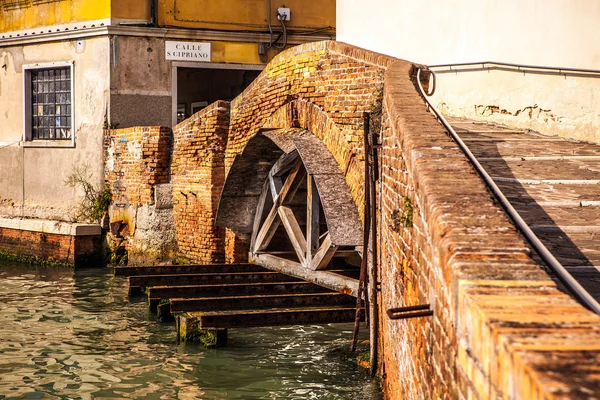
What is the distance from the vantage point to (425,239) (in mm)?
3943

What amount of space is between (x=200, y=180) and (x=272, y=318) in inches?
168

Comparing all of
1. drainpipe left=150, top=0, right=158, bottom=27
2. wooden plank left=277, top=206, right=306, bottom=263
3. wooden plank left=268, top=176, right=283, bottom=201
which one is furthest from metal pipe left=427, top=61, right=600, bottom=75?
drainpipe left=150, top=0, right=158, bottom=27

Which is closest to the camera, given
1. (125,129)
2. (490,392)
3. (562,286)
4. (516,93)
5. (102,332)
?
(490,392)

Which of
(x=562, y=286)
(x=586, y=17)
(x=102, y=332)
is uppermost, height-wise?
(x=586, y=17)

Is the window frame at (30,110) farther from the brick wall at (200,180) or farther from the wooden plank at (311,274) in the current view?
the wooden plank at (311,274)

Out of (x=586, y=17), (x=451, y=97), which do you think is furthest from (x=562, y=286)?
(x=451, y=97)

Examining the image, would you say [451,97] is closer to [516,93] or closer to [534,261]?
[516,93]

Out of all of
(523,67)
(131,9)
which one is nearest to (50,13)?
(131,9)

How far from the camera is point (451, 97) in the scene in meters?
9.53

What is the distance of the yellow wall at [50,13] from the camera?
568 inches

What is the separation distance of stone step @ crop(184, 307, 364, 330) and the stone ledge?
19.5 feet

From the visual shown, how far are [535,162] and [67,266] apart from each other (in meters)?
9.54

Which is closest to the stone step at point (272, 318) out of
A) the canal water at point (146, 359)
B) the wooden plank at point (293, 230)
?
the canal water at point (146, 359)

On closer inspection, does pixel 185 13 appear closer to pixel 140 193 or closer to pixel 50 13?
pixel 50 13
